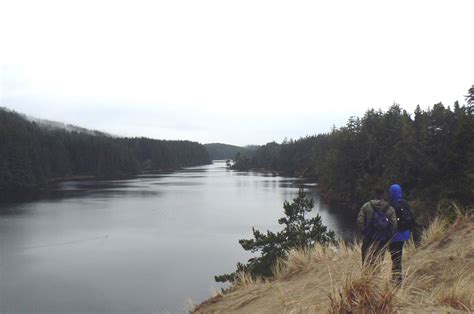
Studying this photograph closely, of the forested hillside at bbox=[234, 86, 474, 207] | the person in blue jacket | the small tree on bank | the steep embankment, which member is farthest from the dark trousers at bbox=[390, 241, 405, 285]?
the forested hillside at bbox=[234, 86, 474, 207]

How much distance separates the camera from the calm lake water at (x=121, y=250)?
75.8ft

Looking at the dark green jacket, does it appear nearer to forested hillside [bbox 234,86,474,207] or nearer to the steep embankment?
the steep embankment

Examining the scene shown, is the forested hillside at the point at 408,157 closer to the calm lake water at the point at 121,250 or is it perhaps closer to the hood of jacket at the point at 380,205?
the calm lake water at the point at 121,250

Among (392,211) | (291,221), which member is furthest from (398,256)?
(291,221)

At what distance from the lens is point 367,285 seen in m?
4.12

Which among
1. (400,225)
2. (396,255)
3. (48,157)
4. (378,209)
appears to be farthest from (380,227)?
(48,157)

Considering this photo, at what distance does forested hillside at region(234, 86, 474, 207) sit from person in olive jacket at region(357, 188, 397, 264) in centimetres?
2106

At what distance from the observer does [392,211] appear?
20.2 ft

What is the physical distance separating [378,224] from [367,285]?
7.23 feet

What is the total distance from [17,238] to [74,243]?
5.70 metres

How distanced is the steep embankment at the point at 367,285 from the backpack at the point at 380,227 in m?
0.43

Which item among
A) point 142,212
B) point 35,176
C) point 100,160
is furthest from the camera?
point 100,160

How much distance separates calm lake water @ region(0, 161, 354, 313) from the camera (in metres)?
23.1

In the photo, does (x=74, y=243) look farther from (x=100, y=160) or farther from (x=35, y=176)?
(x=100, y=160)
